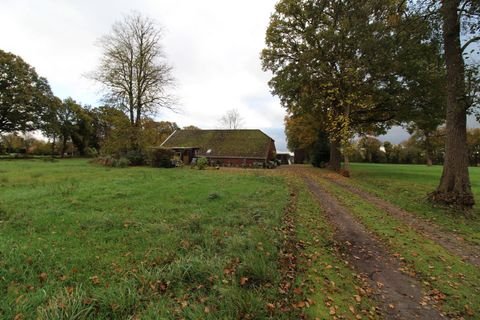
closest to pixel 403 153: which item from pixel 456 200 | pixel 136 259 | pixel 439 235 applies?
pixel 456 200

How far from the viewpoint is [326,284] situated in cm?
402

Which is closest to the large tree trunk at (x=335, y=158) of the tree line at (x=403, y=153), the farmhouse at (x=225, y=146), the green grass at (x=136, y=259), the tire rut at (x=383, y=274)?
the farmhouse at (x=225, y=146)

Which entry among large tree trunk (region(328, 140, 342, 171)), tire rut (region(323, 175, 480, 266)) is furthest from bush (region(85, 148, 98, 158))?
tire rut (region(323, 175, 480, 266))

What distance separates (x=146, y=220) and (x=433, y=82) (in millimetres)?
19885

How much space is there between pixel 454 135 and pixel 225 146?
28337mm

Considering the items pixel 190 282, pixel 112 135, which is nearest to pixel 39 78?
pixel 112 135

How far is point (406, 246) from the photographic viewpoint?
18.7 feet

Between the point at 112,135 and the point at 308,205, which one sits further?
the point at 112,135

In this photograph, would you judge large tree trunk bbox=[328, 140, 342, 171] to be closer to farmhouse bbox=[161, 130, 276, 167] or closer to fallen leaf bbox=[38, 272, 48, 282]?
farmhouse bbox=[161, 130, 276, 167]

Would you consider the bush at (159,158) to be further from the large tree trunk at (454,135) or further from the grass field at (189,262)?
the large tree trunk at (454,135)

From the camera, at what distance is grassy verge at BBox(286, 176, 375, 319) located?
11.1 ft

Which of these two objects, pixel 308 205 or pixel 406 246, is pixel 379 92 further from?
pixel 406 246

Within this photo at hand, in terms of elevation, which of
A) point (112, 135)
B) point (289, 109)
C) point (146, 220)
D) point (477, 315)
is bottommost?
point (477, 315)

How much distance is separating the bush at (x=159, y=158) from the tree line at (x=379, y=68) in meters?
13.1
